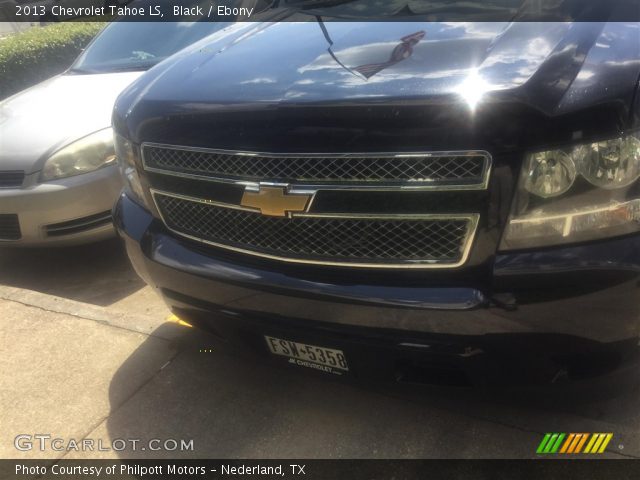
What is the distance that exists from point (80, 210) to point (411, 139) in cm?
304

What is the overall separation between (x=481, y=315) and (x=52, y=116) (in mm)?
3788

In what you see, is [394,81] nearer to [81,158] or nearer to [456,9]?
[456,9]

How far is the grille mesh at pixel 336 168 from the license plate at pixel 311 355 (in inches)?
24.4

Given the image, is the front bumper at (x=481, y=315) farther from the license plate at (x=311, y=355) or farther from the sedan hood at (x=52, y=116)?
the sedan hood at (x=52, y=116)

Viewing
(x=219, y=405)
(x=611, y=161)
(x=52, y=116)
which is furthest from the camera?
(x=52, y=116)

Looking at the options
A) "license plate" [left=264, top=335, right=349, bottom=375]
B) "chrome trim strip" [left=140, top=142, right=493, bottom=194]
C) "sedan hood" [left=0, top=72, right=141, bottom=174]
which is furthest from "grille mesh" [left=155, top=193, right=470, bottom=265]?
"sedan hood" [left=0, top=72, right=141, bottom=174]

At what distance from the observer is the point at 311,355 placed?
7.91 ft

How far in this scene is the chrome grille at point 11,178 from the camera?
171 inches

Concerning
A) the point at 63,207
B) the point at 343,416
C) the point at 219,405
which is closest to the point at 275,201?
the point at 343,416

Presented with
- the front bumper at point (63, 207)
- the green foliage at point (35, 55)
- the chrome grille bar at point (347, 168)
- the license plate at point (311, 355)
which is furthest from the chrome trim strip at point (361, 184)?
the green foliage at point (35, 55)

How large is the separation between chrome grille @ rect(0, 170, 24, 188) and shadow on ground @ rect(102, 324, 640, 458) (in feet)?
6.18

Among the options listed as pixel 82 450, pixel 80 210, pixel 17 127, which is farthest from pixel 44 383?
pixel 17 127

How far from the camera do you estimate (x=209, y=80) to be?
8.43 ft

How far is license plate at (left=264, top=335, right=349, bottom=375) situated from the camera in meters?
2.35
